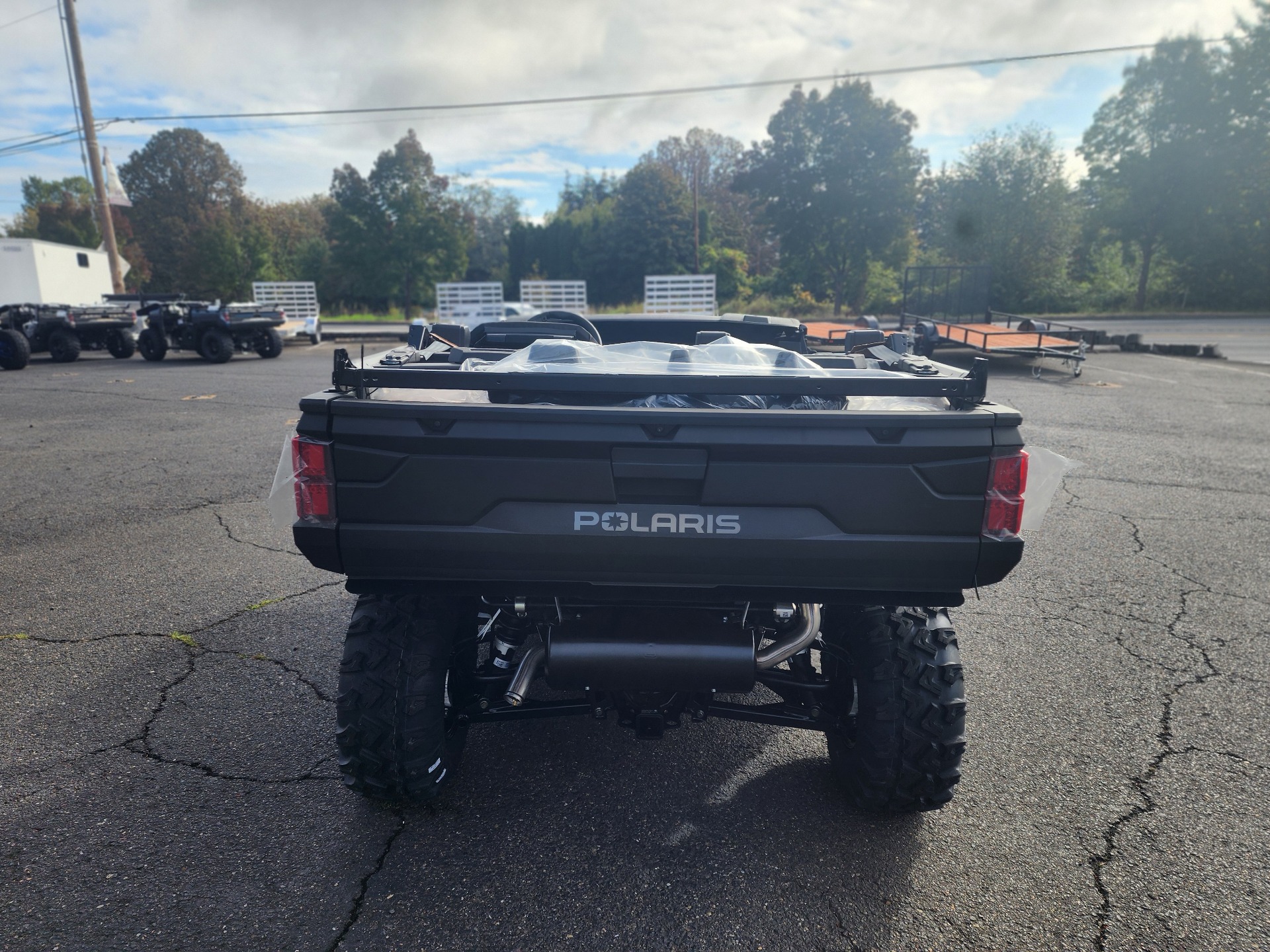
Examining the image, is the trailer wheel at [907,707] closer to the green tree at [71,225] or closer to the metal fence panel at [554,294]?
the metal fence panel at [554,294]

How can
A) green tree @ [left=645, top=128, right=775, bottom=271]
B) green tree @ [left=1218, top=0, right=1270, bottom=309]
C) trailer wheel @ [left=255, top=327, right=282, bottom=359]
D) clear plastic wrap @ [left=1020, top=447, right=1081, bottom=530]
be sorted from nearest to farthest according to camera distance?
1. clear plastic wrap @ [left=1020, top=447, right=1081, bottom=530]
2. trailer wheel @ [left=255, top=327, right=282, bottom=359]
3. green tree @ [left=1218, top=0, right=1270, bottom=309]
4. green tree @ [left=645, top=128, right=775, bottom=271]

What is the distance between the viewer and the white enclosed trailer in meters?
30.5

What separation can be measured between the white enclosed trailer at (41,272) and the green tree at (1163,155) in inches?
1772

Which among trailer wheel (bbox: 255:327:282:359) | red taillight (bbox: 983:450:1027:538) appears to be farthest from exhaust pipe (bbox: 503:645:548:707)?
trailer wheel (bbox: 255:327:282:359)

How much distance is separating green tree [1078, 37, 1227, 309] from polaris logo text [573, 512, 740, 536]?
142ft

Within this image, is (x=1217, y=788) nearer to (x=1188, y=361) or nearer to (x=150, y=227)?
(x=1188, y=361)

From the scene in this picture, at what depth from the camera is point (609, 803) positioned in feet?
8.95

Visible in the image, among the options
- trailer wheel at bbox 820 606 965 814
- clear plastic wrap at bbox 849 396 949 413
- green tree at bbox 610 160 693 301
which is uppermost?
green tree at bbox 610 160 693 301

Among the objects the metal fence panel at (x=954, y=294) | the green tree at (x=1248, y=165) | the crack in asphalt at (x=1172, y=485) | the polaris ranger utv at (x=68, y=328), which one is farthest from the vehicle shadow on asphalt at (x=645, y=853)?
the green tree at (x=1248, y=165)

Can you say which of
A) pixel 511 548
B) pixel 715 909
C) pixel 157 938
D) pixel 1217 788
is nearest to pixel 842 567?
pixel 511 548

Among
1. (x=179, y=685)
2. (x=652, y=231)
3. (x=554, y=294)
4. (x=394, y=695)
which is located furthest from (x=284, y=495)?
(x=652, y=231)

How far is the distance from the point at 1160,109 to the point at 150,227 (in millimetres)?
68076

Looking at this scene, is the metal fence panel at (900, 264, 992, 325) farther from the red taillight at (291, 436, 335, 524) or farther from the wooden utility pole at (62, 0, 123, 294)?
the wooden utility pole at (62, 0, 123, 294)

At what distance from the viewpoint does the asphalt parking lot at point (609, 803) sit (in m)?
2.19
